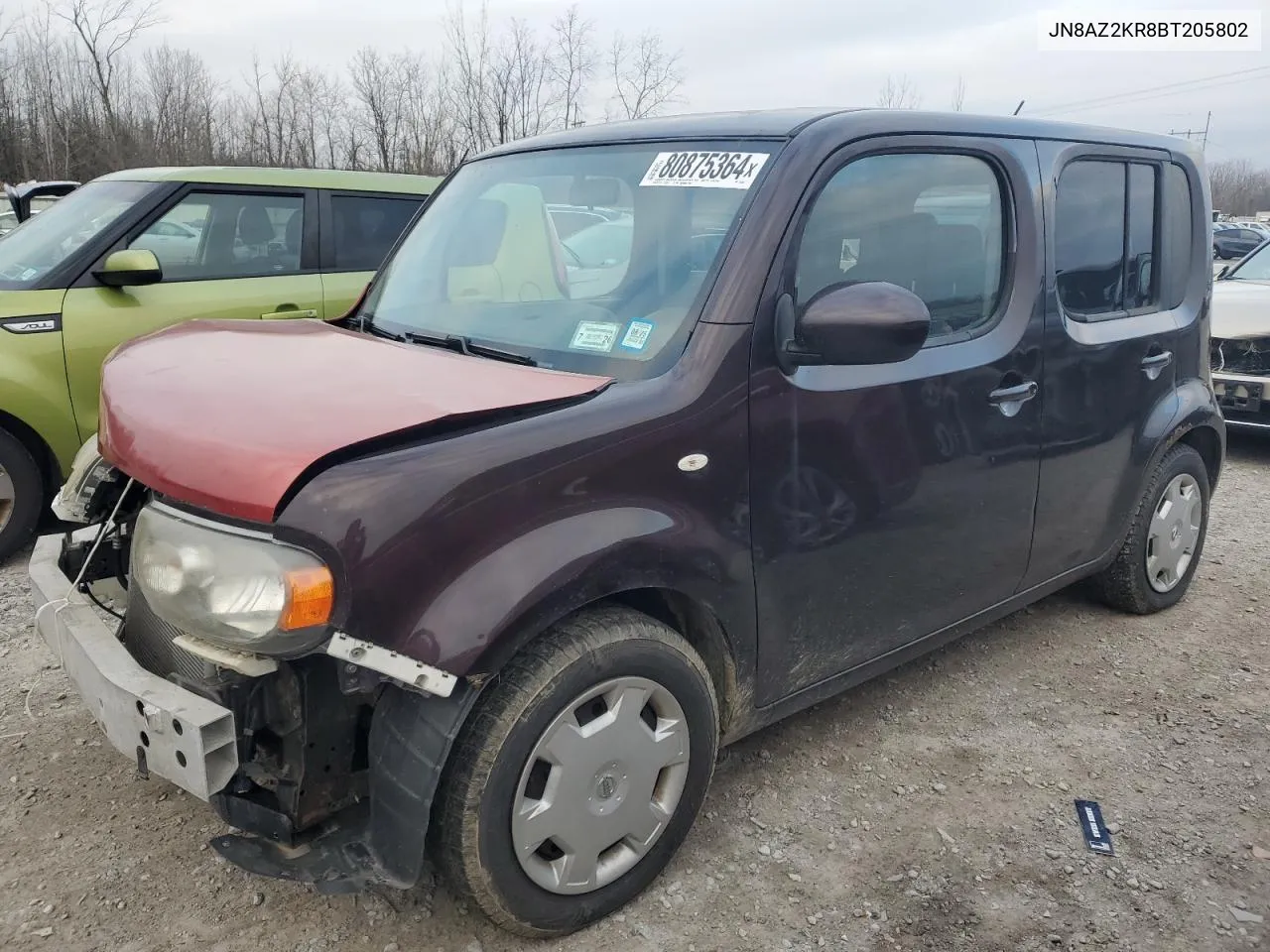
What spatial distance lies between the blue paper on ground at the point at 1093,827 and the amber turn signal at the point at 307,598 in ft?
7.16

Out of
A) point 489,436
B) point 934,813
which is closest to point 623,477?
point 489,436

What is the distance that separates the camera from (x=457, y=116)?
25000 millimetres

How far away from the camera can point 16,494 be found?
4547 millimetres

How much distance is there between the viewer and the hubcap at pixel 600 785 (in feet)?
7.07

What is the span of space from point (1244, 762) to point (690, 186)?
2.53 m

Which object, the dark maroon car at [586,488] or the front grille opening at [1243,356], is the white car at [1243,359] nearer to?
the front grille opening at [1243,356]

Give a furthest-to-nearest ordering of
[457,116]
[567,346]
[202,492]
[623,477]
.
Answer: [457,116], [567,346], [623,477], [202,492]

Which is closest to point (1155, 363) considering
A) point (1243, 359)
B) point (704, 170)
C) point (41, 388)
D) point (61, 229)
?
point (704, 170)

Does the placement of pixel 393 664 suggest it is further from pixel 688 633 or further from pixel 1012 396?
pixel 1012 396

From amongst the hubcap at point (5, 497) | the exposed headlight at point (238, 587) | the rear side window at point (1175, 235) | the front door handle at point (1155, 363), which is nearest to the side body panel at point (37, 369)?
the hubcap at point (5, 497)

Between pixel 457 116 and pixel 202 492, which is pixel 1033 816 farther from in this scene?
pixel 457 116

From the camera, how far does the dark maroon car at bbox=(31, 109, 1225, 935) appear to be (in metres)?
1.90

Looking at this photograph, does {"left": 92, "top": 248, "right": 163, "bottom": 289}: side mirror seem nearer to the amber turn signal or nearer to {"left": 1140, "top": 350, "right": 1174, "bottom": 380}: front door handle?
the amber turn signal

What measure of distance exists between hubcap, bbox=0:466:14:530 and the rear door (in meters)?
4.44
